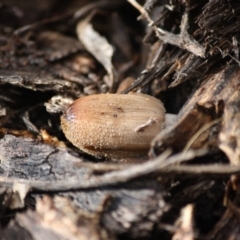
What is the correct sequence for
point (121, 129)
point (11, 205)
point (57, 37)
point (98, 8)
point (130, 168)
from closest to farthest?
point (130, 168)
point (11, 205)
point (121, 129)
point (57, 37)
point (98, 8)

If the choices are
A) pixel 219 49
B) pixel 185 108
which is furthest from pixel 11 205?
pixel 219 49

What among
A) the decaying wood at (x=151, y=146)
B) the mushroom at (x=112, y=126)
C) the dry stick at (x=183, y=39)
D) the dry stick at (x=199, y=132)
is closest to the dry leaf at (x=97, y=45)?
the decaying wood at (x=151, y=146)

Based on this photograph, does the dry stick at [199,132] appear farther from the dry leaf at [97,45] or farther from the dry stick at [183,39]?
the dry leaf at [97,45]

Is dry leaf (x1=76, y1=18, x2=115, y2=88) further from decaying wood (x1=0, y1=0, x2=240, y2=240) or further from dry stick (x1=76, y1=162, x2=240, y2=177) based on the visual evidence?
dry stick (x1=76, y1=162, x2=240, y2=177)

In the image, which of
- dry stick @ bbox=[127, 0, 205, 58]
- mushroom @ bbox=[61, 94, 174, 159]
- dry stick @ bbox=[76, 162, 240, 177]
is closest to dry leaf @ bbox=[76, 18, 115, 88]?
dry stick @ bbox=[127, 0, 205, 58]

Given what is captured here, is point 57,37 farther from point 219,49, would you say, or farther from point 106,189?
point 106,189

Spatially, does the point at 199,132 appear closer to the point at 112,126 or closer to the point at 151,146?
the point at 151,146

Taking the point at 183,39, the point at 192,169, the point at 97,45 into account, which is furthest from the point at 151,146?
the point at 97,45
